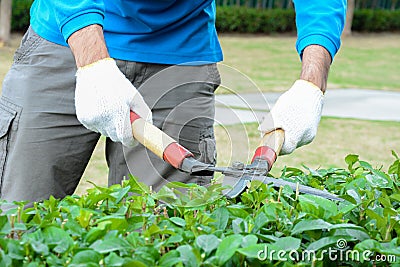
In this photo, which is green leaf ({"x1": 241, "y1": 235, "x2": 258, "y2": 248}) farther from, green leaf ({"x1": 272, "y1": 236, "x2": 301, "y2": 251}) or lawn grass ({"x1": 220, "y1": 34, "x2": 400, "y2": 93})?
lawn grass ({"x1": 220, "y1": 34, "x2": 400, "y2": 93})

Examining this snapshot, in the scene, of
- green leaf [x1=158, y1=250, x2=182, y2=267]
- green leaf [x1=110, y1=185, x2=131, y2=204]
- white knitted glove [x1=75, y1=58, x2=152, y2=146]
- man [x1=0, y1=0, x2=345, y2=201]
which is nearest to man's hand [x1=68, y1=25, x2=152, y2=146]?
white knitted glove [x1=75, y1=58, x2=152, y2=146]

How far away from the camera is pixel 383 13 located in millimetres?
23047

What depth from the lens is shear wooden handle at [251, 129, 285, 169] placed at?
1984 mm

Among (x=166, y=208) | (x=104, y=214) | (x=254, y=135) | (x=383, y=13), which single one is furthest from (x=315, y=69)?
(x=383, y=13)

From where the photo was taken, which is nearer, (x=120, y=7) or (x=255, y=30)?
(x=120, y=7)

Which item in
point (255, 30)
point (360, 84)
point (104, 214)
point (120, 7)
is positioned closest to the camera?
point (104, 214)

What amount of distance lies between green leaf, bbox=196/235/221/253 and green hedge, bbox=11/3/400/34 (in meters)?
18.7

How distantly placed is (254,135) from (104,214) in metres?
0.58

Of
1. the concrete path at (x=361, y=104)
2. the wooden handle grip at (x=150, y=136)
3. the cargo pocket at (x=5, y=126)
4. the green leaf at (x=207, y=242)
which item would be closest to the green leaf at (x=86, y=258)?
the green leaf at (x=207, y=242)

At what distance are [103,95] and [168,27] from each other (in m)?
0.78

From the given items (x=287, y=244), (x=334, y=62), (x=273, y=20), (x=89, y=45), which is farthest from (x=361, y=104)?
(x=273, y=20)

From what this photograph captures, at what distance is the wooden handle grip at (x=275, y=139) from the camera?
6.73ft

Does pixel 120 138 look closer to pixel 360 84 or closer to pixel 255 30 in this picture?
pixel 360 84

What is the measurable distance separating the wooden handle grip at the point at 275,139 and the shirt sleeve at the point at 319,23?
1.38ft
